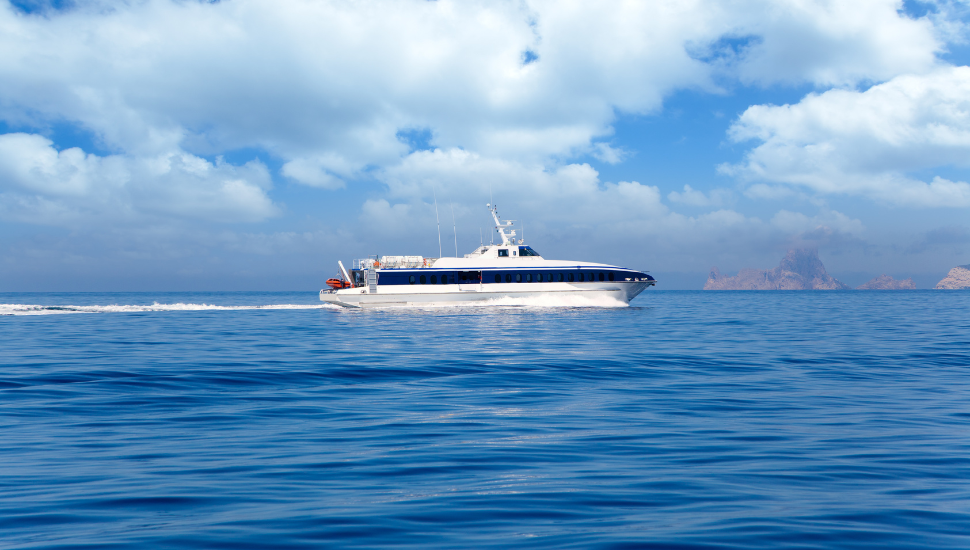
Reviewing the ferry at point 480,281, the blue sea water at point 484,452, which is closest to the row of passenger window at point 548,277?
the ferry at point 480,281

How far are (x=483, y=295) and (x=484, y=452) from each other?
37.7m

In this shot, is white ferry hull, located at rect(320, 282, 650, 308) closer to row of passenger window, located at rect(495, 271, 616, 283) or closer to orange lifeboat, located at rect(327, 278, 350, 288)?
row of passenger window, located at rect(495, 271, 616, 283)

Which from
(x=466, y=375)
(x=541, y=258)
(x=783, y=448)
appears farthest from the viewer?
(x=541, y=258)

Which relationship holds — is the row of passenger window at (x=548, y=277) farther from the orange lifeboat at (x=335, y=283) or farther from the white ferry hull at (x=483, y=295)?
the orange lifeboat at (x=335, y=283)

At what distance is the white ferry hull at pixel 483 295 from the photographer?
147 ft

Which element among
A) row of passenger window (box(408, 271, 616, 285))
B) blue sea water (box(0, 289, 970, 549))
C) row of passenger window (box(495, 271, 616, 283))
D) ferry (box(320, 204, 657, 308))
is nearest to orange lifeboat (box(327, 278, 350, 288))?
ferry (box(320, 204, 657, 308))

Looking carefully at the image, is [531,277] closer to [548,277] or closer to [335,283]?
[548,277]

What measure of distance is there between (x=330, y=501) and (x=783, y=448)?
557 centimetres

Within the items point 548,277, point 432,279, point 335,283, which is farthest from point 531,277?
point 335,283

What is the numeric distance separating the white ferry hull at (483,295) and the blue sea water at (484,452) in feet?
88.5

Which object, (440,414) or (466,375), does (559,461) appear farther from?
(466,375)

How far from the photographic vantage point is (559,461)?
282 inches

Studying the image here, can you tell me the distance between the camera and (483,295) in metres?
45.3

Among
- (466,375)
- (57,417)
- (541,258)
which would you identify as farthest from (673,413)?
(541,258)
